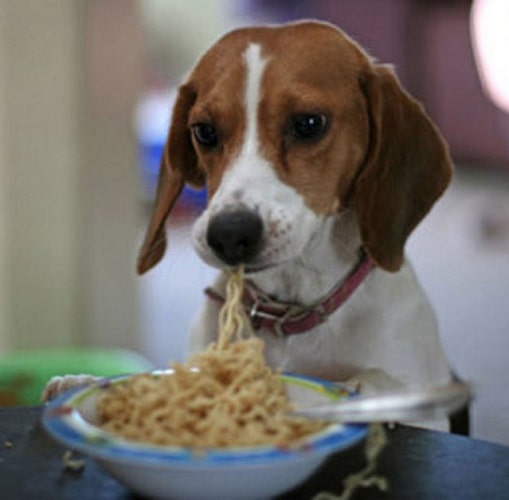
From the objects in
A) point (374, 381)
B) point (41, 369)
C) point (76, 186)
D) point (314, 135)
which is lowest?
point (41, 369)

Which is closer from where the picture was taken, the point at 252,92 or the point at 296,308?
the point at 252,92

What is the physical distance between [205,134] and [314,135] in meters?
0.16

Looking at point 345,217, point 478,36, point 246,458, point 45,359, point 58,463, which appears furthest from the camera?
point 478,36

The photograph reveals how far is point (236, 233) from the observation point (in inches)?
55.6

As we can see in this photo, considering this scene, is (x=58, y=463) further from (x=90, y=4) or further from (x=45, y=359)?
(x=90, y=4)

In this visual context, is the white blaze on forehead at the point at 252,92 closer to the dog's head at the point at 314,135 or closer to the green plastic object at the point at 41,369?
the dog's head at the point at 314,135

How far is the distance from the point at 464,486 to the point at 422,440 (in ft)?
0.43

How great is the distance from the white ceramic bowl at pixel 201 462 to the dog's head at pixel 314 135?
53 cm

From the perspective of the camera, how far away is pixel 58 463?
1.13 m

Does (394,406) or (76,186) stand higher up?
(394,406)

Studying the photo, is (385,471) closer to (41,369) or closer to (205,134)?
(205,134)

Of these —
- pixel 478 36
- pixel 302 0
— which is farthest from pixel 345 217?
pixel 302 0

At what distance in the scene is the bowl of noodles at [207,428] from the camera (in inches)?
36.3

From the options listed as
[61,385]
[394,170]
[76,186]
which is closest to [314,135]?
[394,170]
